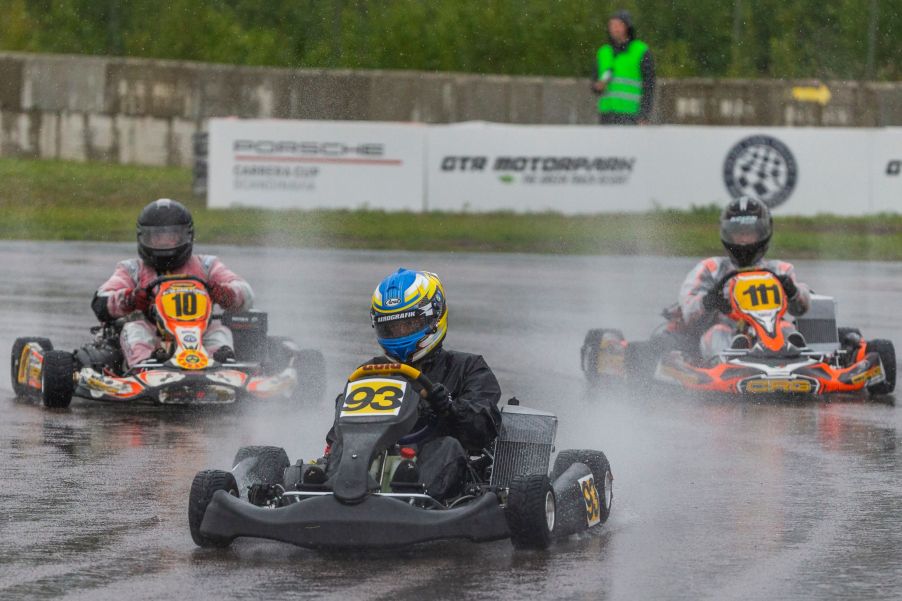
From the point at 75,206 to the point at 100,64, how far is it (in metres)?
3.86

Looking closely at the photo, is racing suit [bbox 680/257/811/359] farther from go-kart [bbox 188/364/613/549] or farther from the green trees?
the green trees

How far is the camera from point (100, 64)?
2953 cm

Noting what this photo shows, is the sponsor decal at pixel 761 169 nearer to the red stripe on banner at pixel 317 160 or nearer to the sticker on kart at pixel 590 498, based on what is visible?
the red stripe on banner at pixel 317 160

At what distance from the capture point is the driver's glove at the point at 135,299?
11.6 metres

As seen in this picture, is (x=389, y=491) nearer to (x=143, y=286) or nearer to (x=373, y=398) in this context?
(x=373, y=398)

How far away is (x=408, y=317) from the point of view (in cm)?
773

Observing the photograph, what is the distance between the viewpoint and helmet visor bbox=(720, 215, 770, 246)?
12.5 metres

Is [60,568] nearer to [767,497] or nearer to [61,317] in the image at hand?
[767,497]

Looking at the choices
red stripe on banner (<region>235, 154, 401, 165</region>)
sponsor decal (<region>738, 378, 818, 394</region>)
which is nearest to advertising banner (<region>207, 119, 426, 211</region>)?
red stripe on banner (<region>235, 154, 401, 165</region>)

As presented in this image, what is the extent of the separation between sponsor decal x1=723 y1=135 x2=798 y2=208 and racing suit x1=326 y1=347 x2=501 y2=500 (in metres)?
16.2

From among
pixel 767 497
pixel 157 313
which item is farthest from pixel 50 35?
pixel 767 497

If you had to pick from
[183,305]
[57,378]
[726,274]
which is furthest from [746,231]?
[57,378]

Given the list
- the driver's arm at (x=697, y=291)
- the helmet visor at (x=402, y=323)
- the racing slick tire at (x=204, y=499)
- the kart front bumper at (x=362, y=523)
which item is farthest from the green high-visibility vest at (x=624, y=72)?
the kart front bumper at (x=362, y=523)

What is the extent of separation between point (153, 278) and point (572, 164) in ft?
41.0
